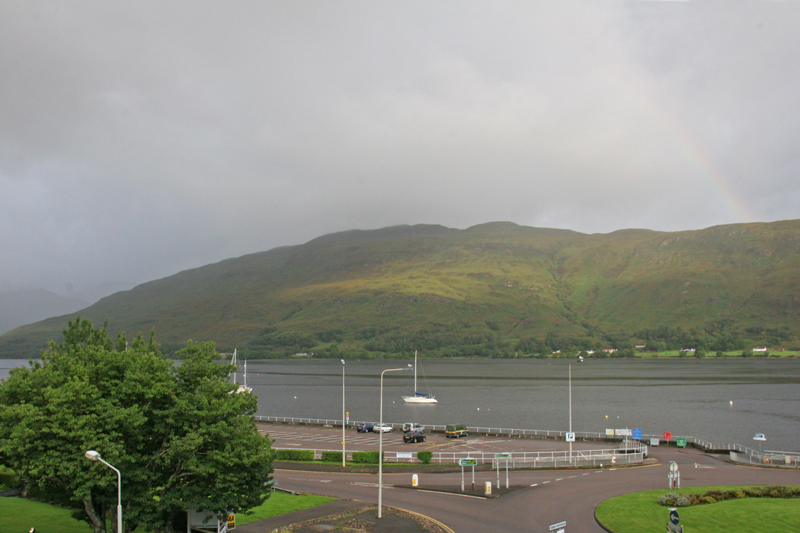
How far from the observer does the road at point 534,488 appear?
36.2 metres

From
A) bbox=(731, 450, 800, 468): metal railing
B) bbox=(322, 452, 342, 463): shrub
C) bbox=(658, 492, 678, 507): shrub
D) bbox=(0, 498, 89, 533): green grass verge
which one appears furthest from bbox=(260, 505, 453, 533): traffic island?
bbox=(731, 450, 800, 468): metal railing

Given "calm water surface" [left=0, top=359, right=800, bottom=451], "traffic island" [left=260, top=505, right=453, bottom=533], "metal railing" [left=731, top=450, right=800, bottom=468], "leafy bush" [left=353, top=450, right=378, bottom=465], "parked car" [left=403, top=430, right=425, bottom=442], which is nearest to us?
"traffic island" [left=260, top=505, right=453, bottom=533]

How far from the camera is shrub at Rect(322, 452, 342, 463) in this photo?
5819cm

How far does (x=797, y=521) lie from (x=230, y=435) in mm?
32573

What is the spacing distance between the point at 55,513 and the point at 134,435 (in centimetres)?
1530

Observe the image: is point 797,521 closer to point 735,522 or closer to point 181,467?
point 735,522

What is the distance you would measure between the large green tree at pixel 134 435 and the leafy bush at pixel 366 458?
2632cm

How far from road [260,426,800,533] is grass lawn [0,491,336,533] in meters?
3.84

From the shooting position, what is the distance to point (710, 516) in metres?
34.9

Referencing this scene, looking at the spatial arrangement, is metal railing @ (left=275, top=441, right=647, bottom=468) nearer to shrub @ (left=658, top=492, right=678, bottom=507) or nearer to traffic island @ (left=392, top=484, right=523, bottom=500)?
traffic island @ (left=392, top=484, right=523, bottom=500)

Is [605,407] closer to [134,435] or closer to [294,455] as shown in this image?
[294,455]

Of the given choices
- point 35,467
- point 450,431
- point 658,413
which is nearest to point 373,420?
point 450,431

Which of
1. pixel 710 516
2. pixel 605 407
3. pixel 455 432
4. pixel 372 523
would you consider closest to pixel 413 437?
pixel 455 432

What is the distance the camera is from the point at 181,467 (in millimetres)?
30891
